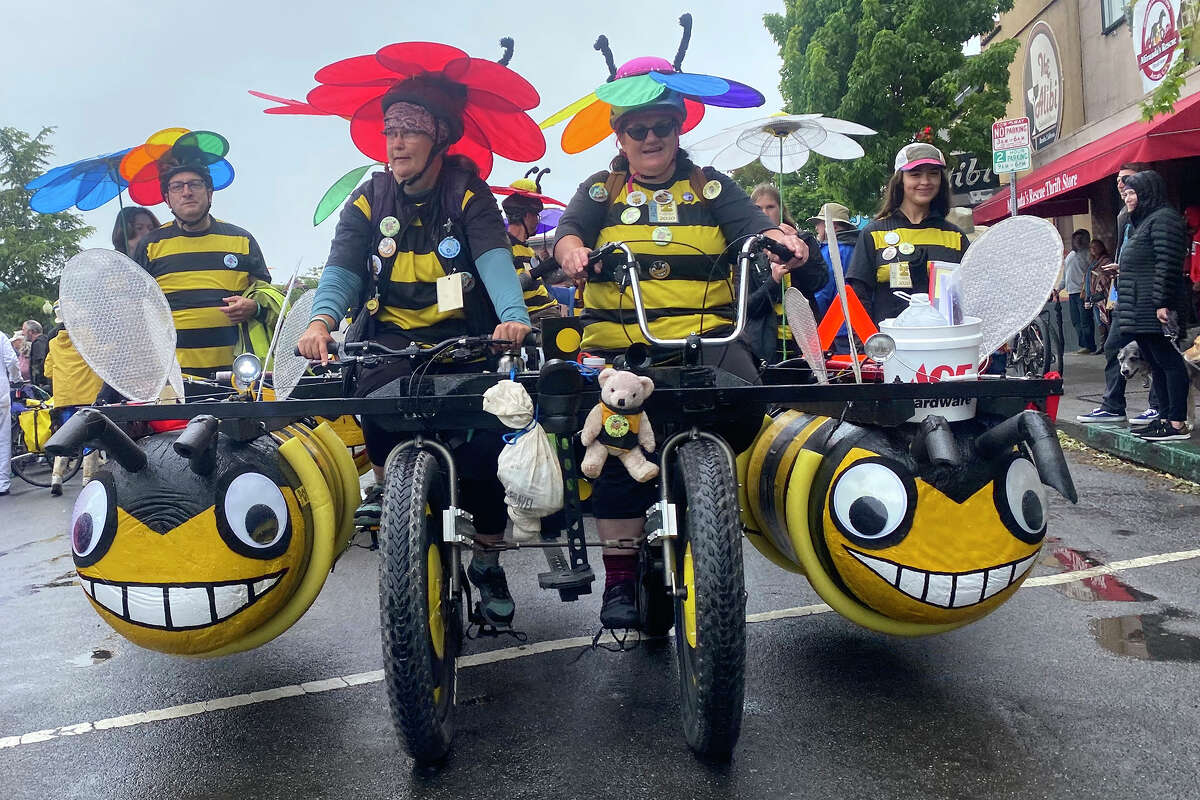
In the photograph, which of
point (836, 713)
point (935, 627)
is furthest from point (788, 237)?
point (836, 713)

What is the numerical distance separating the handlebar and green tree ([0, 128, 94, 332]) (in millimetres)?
31728

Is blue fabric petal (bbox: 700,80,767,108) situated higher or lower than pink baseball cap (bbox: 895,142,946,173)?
higher

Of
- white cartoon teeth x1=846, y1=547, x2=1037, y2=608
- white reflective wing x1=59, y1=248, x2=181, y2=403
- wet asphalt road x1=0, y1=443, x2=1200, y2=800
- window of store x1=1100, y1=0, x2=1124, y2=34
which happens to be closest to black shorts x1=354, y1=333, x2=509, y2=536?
wet asphalt road x1=0, y1=443, x2=1200, y2=800

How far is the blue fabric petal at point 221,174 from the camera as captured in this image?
5496mm

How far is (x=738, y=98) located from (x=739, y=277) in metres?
0.86

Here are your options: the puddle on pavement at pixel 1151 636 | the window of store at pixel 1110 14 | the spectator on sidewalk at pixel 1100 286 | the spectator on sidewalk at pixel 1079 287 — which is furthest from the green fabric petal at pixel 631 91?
the window of store at pixel 1110 14

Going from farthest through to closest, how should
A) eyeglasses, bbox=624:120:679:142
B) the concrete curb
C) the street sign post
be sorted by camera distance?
the street sign post
the concrete curb
eyeglasses, bbox=624:120:679:142

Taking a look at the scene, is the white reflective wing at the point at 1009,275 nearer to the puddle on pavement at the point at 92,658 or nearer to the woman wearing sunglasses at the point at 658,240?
the woman wearing sunglasses at the point at 658,240

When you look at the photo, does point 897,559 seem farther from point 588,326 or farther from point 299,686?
point 299,686

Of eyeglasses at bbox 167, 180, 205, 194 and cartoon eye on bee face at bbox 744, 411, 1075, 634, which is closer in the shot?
cartoon eye on bee face at bbox 744, 411, 1075, 634

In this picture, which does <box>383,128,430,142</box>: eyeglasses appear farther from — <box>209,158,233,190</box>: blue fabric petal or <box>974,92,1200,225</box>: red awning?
<box>974,92,1200,225</box>: red awning

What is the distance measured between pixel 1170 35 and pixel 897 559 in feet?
41.2

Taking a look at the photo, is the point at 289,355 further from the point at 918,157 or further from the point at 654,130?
the point at 918,157

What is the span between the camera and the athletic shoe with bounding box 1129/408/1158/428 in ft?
25.0
